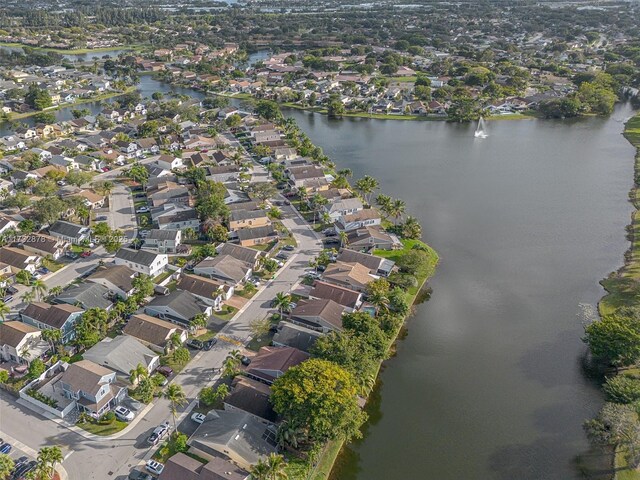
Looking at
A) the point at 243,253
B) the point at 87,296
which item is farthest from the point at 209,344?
the point at 243,253

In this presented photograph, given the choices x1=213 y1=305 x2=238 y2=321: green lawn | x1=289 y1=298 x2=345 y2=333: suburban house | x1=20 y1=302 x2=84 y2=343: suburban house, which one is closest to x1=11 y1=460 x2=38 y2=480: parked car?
x1=20 y1=302 x2=84 y2=343: suburban house

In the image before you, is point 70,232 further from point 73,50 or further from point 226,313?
point 73,50

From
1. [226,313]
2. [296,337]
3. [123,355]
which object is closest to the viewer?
[123,355]

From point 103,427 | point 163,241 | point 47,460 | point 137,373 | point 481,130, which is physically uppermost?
point 47,460

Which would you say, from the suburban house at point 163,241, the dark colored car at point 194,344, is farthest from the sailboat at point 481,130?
the dark colored car at point 194,344

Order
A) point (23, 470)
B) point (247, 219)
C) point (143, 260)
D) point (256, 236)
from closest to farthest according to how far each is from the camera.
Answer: point (23, 470), point (143, 260), point (256, 236), point (247, 219)

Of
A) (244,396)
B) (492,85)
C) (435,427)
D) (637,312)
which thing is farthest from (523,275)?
(492,85)

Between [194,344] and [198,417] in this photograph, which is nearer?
[198,417]

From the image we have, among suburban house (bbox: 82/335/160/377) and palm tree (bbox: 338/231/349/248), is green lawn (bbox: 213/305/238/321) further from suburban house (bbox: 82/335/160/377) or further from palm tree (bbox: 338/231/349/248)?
palm tree (bbox: 338/231/349/248)
